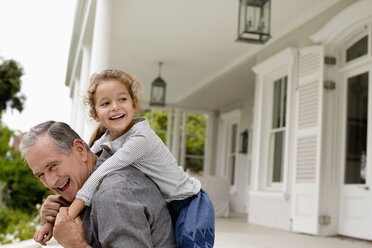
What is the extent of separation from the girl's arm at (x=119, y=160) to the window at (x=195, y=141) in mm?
10990

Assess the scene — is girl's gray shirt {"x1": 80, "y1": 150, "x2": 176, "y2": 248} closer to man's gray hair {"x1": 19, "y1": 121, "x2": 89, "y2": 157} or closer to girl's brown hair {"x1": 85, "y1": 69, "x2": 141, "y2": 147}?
man's gray hair {"x1": 19, "y1": 121, "x2": 89, "y2": 157}

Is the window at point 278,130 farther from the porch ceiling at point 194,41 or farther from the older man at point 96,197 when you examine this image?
the older man at point 96,197

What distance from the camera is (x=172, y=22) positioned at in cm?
643

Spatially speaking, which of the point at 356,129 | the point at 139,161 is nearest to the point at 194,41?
the point at 356,129

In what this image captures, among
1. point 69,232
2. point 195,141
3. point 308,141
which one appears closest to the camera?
point 69,232

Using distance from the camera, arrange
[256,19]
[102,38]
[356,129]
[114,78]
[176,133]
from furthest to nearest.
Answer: [176,133], [356,129], [102,38], [256,19], [114,78]

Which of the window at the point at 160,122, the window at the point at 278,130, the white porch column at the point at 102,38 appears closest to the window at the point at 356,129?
the window at the point at 278,130

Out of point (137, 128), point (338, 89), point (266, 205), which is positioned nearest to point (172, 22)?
point (338, 89)

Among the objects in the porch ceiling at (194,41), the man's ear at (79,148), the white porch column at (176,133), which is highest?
the porch ceiling at (194,41)

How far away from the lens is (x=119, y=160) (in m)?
1.37

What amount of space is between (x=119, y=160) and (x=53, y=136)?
20cm

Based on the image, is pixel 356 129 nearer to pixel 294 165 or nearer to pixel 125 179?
pixel 294 165

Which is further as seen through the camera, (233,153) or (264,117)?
(233,153)

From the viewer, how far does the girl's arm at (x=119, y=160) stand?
4.24ft
